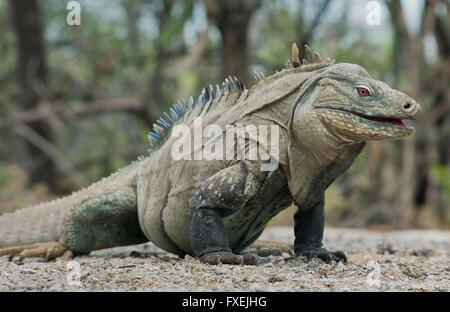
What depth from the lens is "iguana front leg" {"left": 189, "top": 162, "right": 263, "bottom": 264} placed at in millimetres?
5246

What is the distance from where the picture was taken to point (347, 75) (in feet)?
17.2

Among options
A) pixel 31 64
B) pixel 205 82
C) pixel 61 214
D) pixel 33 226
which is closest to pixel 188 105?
pixel 61 214

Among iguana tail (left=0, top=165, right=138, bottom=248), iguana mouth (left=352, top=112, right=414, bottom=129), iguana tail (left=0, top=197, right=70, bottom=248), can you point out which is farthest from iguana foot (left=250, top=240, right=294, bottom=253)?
iguana mouth (left=352, top=112, right=414, bottom=129)

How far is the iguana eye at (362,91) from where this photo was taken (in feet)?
16.8

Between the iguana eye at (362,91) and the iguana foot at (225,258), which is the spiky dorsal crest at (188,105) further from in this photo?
the iguana foot at (225,258)

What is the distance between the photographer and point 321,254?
599 cm

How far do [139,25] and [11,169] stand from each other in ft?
50.4

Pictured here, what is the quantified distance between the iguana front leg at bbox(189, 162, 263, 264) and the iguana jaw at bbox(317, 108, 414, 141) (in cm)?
86

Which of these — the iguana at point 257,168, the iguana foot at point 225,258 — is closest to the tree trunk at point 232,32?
the iguana at point 257,168

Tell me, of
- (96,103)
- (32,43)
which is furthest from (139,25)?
(96,103)

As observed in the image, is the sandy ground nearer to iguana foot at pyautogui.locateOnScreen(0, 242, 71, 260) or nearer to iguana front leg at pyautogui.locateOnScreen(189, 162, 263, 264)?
iguana front leg at pyautogui.locateOnScreen(189, 162, 263, 264)

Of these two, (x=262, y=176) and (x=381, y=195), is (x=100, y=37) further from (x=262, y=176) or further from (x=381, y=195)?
(x=262, y=176)

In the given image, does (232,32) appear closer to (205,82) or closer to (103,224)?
(205,82)

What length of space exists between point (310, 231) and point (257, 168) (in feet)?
A: 4.30
